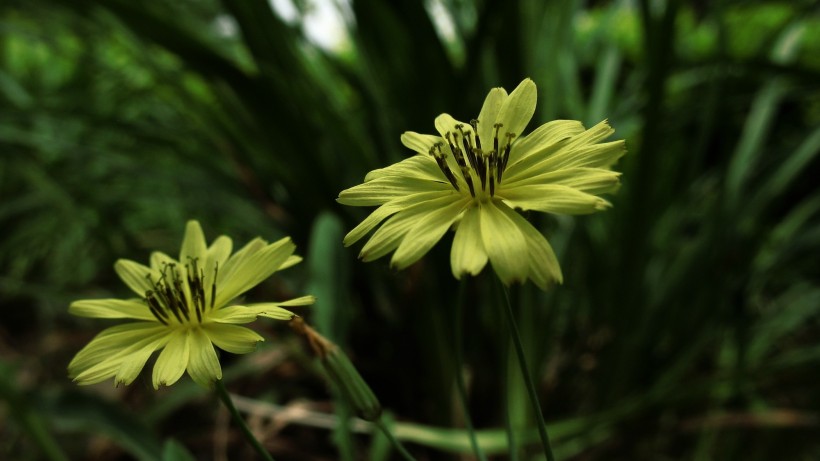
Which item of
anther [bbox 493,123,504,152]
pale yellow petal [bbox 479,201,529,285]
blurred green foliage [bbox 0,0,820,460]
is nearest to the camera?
pale yellow petal [bbox 479,201,529,285]

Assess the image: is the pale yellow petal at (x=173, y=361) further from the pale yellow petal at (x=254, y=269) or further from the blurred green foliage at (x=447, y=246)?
the blurred green foliage at (x=447, y=246)

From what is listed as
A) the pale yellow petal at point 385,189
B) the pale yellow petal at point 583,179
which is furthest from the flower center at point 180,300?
the pale yellow petal at point 583,179

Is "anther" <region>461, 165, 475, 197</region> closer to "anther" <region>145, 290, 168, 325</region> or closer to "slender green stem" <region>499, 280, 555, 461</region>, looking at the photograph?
"slender green stem" <region>499, 280, 555, 461</region>

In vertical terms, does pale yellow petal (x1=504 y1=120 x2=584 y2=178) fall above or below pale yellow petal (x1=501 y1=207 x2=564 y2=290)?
above

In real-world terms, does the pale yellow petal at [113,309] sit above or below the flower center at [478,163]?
below

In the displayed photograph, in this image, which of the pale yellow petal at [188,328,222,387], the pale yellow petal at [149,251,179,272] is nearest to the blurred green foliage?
the pale yellow petal at [149,251,179,272]

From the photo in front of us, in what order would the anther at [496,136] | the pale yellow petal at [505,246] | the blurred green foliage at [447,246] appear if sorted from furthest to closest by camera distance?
the blurred green foliage at [447,246] → the anther at [496,136] → the pale yellow petal at [505,246]

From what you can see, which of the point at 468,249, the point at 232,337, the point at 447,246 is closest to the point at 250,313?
the point at 232,337

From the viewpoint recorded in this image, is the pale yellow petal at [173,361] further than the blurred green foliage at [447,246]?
No
